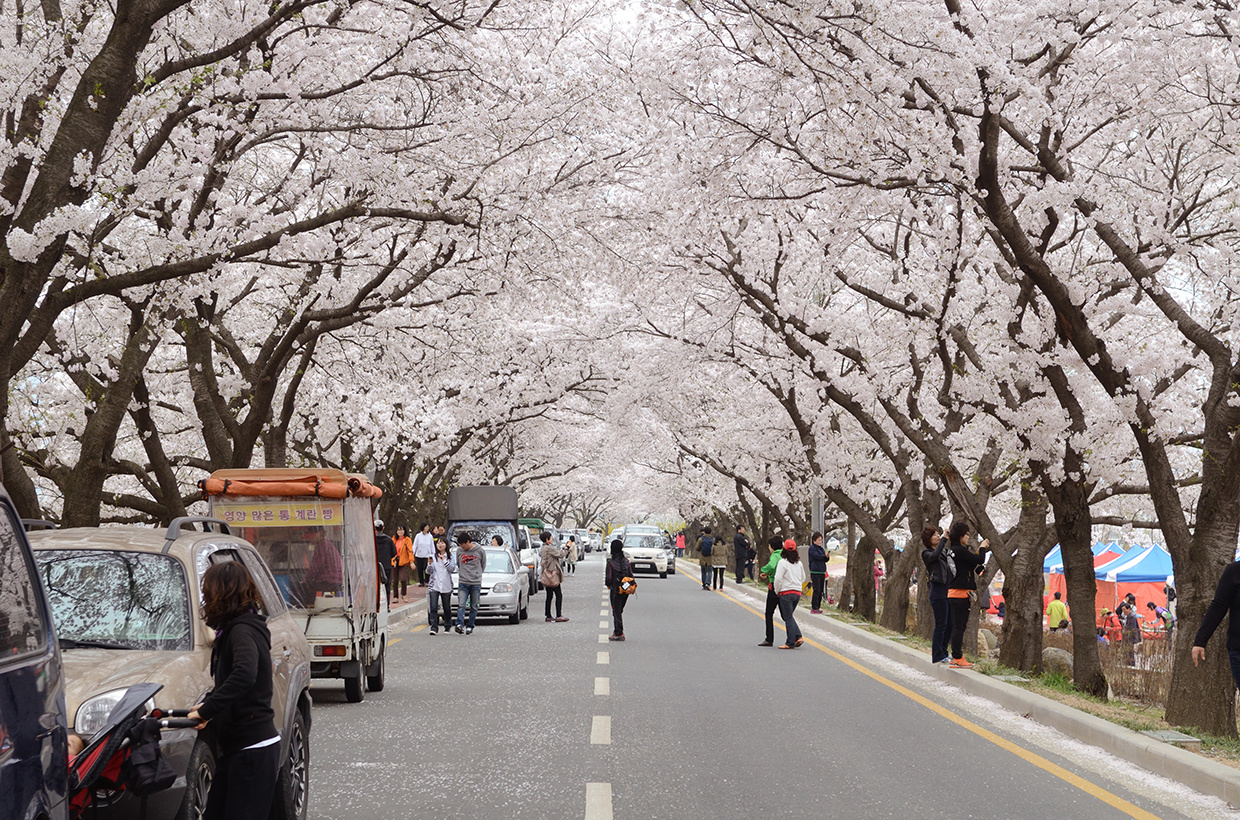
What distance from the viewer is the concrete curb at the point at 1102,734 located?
26.3ft

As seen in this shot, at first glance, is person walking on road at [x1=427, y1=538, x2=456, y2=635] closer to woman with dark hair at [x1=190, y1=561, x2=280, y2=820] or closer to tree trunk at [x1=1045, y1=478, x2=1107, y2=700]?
tree trunk at [x1=1045, y1=478, x2=1107, y2=700]

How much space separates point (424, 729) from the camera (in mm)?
10586

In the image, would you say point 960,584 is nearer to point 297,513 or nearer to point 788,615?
point 788,615

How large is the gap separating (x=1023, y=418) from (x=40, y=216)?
40.4 ft

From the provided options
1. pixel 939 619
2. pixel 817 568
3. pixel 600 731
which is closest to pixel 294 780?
pixel 600 731

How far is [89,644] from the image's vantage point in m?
5.95

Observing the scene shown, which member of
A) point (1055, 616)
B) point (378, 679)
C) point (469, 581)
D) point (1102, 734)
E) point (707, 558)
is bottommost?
point (1055, 616)

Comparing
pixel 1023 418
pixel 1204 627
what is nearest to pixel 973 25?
pixel 1204 627

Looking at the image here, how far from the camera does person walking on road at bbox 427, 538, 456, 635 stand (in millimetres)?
Result: 21500

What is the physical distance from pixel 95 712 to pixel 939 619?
38.6 feet

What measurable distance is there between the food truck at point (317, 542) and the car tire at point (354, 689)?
0.26ft

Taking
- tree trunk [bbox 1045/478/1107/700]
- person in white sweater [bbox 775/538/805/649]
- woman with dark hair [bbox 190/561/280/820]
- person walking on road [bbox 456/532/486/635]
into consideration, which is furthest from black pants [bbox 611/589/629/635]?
woman with dark hair [bbox 190/561/280/820]

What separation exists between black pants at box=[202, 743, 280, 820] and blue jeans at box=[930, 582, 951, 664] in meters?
11.3

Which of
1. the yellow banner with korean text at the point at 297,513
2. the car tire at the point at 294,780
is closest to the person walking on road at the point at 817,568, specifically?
the yellow banner with korean text at the point at 297,513
